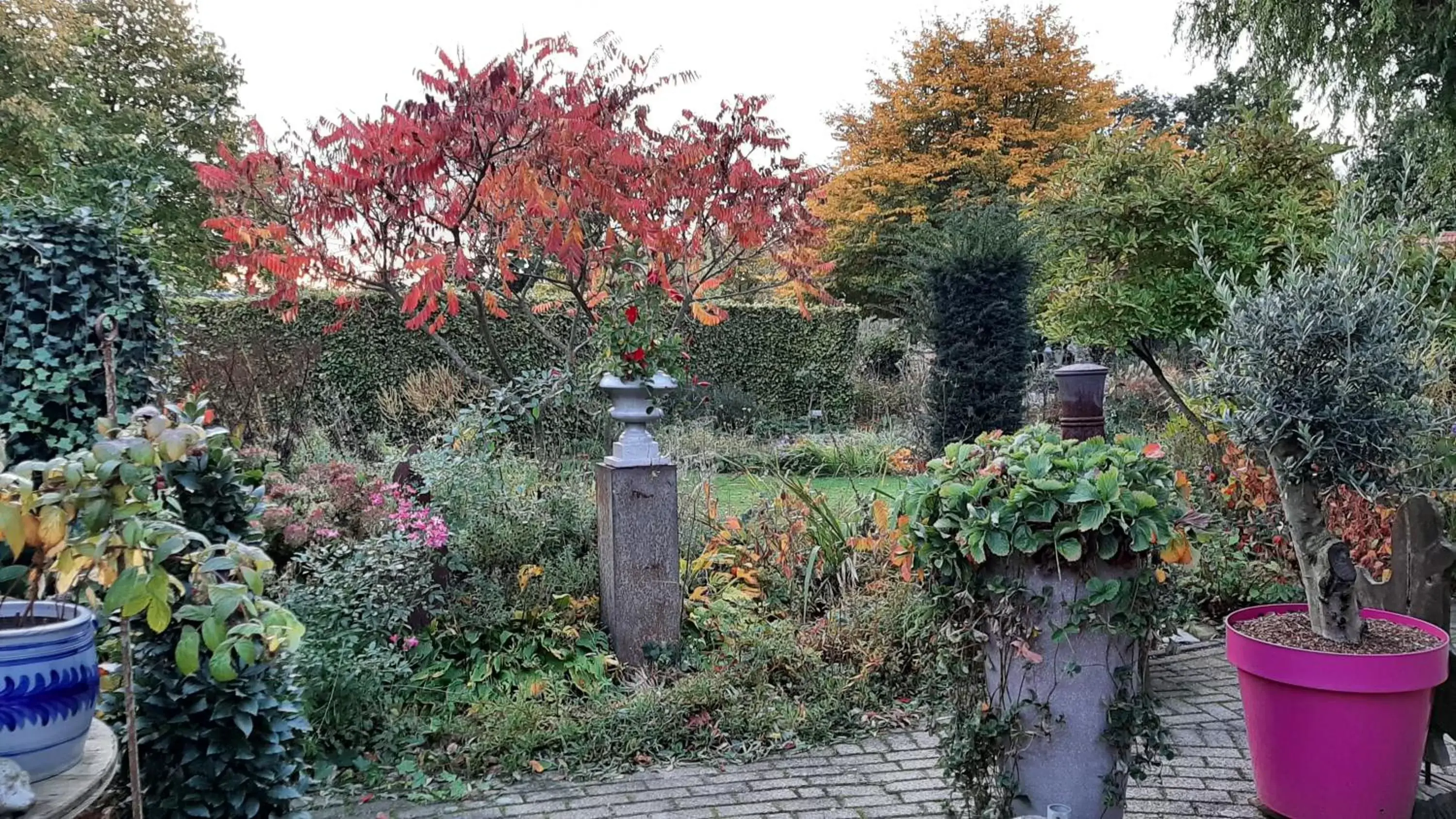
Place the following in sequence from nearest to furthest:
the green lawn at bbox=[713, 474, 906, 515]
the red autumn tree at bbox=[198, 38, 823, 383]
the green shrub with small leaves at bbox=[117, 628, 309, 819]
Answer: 1. the green shrub with small leaves at bbox=[117, 628, 309, 819]
2. the red autumn tree at bbox=[198, 38, 823, 383]
3. the green lawn at bbox=[713, 474, 906, 515]

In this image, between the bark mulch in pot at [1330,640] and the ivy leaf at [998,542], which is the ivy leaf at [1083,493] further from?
the bark mulch in pot at [1330,640]

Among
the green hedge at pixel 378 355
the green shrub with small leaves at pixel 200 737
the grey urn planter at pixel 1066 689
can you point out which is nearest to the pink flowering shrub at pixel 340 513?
the green hedge at pixel 378 355

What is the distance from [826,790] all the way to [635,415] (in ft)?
6.03

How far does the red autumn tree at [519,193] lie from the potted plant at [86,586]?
8.83 feet

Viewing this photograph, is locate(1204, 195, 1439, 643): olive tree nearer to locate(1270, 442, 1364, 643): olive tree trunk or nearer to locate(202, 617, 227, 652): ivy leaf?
locate(1270, 442, 1364, 643): olive tree trunk

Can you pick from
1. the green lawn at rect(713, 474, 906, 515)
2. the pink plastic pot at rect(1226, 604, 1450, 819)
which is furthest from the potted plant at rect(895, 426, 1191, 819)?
the green lawn at rect(713, 474, 906, 515)

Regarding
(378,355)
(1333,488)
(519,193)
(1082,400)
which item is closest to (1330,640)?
(1333,488)

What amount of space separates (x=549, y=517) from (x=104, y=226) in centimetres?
236

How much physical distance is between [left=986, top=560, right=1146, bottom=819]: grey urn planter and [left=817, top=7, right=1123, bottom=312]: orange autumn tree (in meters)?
16.2

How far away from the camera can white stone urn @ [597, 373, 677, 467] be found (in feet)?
13.6

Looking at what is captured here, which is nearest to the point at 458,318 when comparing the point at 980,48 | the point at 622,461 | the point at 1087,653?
the point at 622,461

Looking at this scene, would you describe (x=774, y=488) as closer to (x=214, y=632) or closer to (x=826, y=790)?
(x=826, y=790)

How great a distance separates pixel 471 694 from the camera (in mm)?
3717

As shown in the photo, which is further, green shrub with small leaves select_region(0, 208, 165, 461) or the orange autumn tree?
the orange autumn tree
